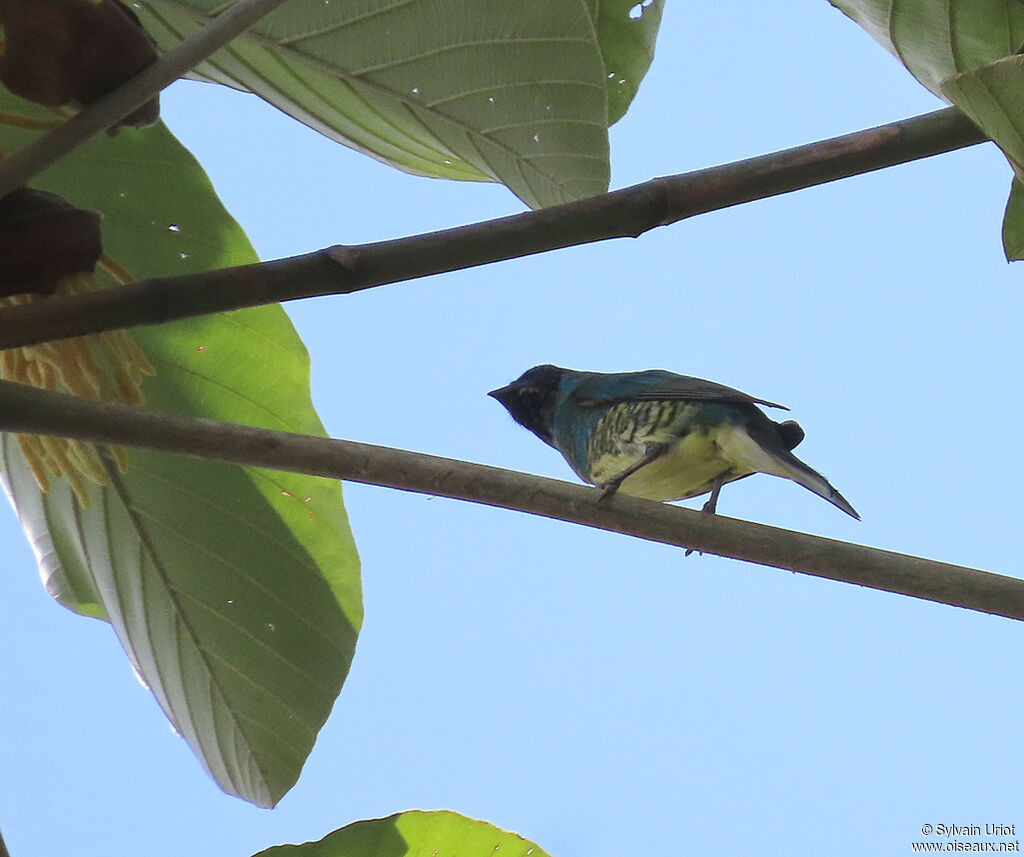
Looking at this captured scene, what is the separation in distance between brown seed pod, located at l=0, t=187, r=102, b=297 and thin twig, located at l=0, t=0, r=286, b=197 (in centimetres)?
5

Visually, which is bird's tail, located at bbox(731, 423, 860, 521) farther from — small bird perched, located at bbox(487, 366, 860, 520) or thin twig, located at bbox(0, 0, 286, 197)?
thin twig, located at bbox(0, 0, 286, 197)

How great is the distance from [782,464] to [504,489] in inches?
40.9

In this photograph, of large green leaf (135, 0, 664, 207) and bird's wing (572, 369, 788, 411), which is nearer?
large green leaf (135, 0, 664, 207)

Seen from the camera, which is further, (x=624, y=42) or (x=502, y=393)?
(x=502, y=393)

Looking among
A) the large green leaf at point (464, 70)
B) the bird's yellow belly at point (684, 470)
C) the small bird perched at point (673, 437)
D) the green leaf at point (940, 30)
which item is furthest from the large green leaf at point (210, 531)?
the green leaf at point (940, 30)

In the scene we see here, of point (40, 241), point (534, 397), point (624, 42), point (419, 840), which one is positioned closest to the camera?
point (40, 241)

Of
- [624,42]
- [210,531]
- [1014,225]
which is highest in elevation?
[624,42]

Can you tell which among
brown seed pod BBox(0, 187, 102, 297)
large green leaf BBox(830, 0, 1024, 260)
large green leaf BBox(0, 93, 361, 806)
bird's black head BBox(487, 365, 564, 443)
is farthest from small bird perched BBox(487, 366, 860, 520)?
brown seed pod BBox(0, 187, 102, 297)

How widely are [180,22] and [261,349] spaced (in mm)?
452

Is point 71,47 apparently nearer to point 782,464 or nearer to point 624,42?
point 624,42

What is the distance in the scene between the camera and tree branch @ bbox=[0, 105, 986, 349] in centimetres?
85

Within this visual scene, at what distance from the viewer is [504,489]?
897 mm

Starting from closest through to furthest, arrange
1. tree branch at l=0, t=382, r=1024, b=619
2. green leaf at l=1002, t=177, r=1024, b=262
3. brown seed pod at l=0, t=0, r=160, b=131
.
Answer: tree branch at l=0, t=382, r=1024, b=619 < brown seed pod at l=0, t=0, r=160, b=131 < green leaf at l=1002, t=177, r=1024, b=262

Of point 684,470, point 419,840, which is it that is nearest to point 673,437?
point 684,470
